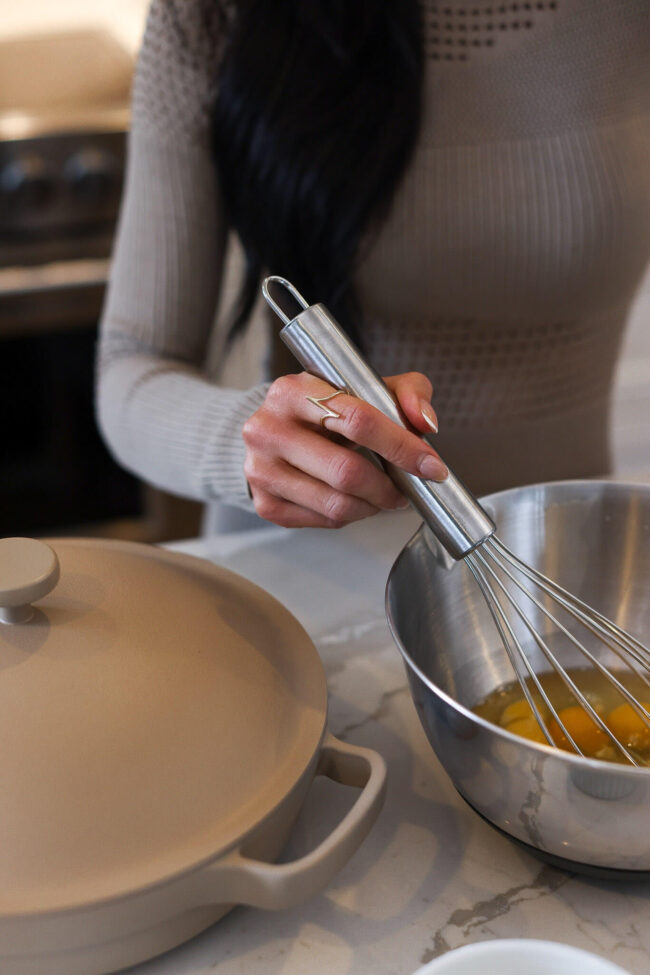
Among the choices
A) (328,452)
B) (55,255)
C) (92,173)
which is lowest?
(55,255)

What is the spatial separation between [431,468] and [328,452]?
0.06 metres

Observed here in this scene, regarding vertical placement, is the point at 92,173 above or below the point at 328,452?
below

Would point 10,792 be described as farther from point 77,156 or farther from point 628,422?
point 628,422

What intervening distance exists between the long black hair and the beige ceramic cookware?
35 centimetres

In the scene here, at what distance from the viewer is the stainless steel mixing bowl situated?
30cm

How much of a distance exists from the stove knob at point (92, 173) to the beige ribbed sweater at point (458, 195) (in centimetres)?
46

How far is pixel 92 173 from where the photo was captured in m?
1.13

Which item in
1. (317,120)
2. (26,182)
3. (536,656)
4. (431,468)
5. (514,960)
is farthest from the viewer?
(26,182)

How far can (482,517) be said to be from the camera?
14.2 inches

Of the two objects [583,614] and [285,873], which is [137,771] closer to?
[285,873]

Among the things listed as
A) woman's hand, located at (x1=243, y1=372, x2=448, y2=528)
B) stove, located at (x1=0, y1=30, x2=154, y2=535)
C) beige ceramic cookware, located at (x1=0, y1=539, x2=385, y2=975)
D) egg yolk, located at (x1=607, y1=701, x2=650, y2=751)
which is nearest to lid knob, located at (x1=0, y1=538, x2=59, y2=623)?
beige ceramic cookware, located at (x1=0, y1=539, x2=385, y2=975)

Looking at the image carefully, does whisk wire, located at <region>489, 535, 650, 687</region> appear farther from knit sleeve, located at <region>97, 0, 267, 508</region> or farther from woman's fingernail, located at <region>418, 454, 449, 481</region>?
knit sleeve, located at <region>97, 0, 267, 508</region>

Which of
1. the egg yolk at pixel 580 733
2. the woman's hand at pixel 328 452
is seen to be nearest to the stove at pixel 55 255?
the woman's hand at pixel 328 452

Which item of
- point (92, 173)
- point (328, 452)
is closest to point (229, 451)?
point (328, 452)
